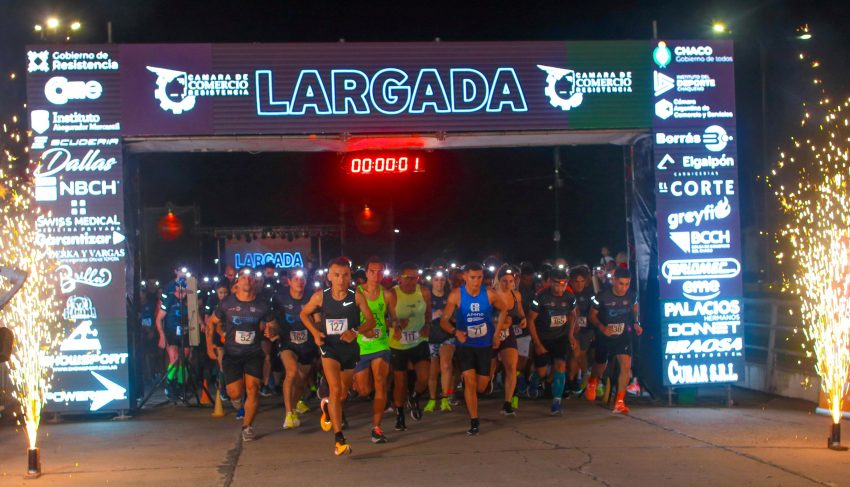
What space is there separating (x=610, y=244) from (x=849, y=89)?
22446mm

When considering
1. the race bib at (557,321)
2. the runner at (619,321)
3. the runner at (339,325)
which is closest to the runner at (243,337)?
the runner at (339,325)

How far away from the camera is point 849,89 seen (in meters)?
15.6

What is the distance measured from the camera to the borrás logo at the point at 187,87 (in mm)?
12195

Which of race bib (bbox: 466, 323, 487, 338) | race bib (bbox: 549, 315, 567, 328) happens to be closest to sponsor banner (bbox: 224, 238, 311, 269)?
race bib (bbox: 549, 315, 567, 328)

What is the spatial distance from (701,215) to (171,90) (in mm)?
7336

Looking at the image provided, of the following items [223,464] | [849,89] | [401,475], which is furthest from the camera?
[849,89]

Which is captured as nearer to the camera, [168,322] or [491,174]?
[168,322]

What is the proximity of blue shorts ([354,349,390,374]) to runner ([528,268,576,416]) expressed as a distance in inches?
116

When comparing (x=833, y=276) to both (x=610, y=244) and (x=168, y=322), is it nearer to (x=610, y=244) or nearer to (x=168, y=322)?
(x=168, y=322)

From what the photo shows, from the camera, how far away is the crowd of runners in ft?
33.2

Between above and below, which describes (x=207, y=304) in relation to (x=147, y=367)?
above

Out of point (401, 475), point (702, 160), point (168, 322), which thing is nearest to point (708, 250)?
point (702, 160)

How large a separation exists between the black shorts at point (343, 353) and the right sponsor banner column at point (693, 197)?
4882mm

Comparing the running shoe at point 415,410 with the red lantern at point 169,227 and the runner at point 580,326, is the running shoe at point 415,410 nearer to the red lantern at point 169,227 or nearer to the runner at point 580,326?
the runner at point 580,326
